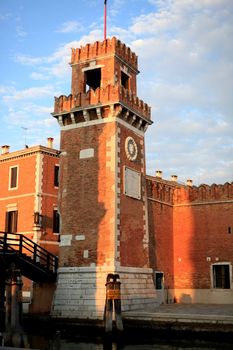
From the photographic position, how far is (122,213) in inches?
802

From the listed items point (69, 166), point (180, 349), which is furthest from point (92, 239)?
point (180, 349)

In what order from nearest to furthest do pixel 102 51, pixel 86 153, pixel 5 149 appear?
pixel 86 153 < pixel 102 51 < pixel 5 149

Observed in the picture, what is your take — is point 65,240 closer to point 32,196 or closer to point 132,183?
point 132,183

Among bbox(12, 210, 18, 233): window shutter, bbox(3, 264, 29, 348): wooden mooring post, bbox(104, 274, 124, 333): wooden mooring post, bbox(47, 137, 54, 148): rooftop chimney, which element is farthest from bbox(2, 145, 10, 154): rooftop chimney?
bbox(104, 274, 124, 333): wooden mooring post

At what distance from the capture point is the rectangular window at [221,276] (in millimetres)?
23969

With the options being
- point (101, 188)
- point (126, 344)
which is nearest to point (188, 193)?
point (101, 188)

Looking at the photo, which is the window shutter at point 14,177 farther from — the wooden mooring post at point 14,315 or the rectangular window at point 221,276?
the wooden mooring post at point 14,315

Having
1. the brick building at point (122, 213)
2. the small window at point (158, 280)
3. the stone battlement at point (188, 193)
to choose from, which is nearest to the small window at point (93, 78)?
the brick building at point (122, 213)

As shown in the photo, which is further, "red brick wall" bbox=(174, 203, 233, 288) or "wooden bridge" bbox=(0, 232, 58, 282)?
"red brick wall" bbox=(174, 203, 233, 288)

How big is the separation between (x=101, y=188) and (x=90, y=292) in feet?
14.0

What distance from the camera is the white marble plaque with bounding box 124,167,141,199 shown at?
21.0 m

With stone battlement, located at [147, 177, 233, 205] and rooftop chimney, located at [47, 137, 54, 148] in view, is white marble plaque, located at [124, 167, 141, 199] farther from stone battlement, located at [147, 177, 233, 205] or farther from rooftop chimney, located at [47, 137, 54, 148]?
rooftop chimney, located at [47, 137, 54, 148]

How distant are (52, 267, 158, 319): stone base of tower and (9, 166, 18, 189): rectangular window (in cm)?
1102

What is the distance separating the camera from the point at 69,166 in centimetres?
2152
